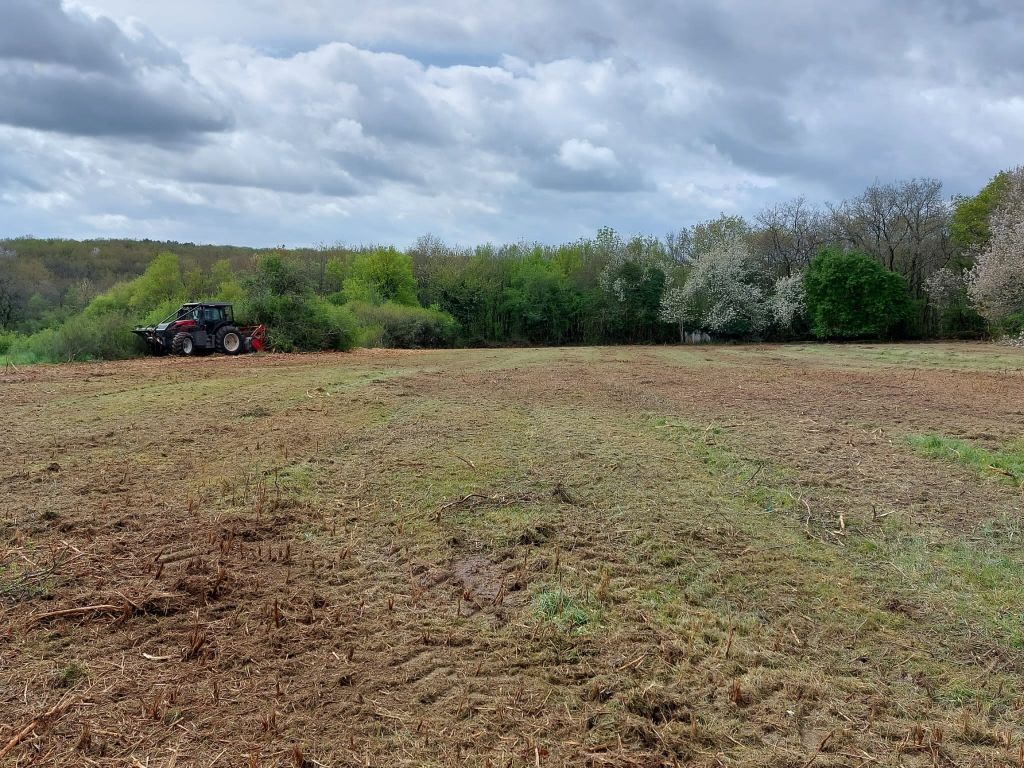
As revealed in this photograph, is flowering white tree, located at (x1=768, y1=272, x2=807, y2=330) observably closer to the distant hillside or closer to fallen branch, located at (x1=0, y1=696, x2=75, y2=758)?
the distant hillside

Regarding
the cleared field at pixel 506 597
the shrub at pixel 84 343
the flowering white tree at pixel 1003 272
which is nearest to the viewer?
the cleared field at pixel 506 597

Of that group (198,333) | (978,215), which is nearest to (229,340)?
(198,333)

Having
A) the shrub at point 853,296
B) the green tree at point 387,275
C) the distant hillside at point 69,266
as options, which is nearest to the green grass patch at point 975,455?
the distant hillside at point 69,266

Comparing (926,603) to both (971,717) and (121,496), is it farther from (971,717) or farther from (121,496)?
(121,496)

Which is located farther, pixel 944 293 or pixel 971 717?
pixel 944 293

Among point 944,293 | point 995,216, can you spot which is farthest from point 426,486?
point 944,293

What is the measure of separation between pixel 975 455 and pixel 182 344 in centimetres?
2395

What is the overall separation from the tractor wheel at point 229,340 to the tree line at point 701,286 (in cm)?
783

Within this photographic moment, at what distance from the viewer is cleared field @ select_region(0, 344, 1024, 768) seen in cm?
305

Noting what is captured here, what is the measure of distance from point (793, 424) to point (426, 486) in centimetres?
638

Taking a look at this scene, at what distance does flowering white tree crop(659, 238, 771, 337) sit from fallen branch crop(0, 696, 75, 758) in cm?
4271

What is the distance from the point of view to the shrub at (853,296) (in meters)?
42.9

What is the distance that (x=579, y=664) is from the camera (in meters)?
3.62

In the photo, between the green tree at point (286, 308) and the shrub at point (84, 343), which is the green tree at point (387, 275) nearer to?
the green tree at point (286, 308)
